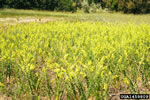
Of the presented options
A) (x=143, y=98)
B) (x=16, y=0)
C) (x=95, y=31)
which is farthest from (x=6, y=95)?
(x=16, y=0)

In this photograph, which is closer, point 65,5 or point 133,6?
point 133,6

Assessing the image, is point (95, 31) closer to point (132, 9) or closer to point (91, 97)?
point (91, 97)

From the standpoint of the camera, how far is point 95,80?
2.76 metres

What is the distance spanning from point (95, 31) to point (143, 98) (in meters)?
5.08

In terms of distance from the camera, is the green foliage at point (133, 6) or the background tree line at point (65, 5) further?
the background tree line at point (65, 5)

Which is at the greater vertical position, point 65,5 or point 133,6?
point 65,5

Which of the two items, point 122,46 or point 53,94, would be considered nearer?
point 53,94

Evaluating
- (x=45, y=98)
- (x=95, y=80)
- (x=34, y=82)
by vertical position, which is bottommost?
(x=45, y=98)

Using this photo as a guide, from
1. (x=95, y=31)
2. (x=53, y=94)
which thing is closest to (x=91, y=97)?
(x=53, y=94)

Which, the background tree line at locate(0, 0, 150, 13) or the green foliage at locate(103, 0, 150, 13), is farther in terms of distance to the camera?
the background tree line at locate(0, 0, 150, 13)

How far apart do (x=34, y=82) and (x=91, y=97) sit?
3.60 feet

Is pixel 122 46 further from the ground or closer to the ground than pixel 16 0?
closer to the ground

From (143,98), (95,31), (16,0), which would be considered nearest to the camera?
(143,98)

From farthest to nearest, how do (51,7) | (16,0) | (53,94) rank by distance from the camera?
1. (51,7)
2. (16,0)
3. (53,94)
